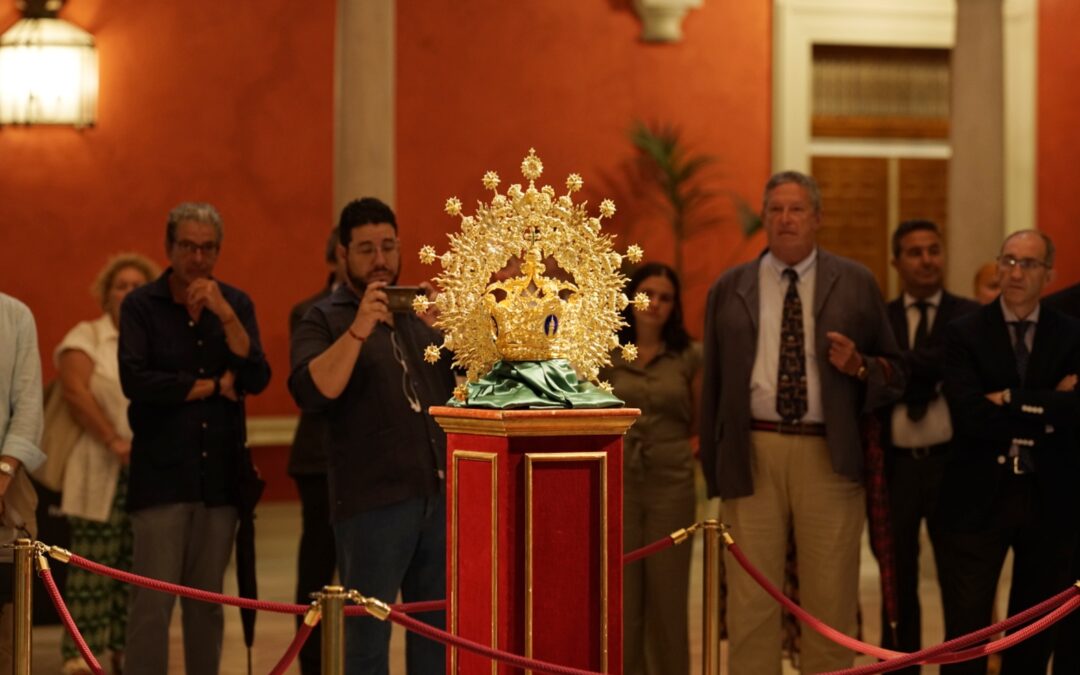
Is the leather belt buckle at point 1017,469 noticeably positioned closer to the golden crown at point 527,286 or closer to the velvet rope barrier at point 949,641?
the velvet rope barrier at point 949,641

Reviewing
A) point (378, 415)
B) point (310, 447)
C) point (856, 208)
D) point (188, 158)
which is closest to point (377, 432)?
point (378, 415)

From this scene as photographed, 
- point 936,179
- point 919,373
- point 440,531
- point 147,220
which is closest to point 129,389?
point 440,531

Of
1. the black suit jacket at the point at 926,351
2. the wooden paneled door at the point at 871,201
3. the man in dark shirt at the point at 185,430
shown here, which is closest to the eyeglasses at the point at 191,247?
the man in dark shirt at the point at 185,430

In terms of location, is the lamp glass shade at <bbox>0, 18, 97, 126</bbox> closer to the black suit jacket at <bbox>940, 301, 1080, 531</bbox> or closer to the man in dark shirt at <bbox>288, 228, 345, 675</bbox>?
the man in dark shirt at <bbox>288, 228, 345, 675</bbox>

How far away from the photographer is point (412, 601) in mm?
4754

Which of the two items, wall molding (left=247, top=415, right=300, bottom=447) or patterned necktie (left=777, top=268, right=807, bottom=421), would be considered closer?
patterned necktie (left=777, top=268, right=807, bottom=421)

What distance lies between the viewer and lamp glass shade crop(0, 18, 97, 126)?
29.9 feet

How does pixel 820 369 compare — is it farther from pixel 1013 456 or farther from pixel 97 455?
pixel 97 455

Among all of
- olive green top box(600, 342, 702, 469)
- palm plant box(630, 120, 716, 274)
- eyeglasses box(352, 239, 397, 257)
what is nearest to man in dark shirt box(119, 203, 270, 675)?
eyeglasses box(352, 239, 397, 257)

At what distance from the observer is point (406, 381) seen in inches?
187

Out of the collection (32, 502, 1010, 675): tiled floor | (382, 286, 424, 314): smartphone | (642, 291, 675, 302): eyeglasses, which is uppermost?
(642, 291, 675, 302): eyeglasses

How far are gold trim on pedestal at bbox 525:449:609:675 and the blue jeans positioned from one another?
3.18 ft

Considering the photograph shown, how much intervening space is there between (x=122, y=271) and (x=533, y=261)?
3303mm

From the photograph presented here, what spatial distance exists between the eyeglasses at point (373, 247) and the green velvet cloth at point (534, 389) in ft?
3.34
